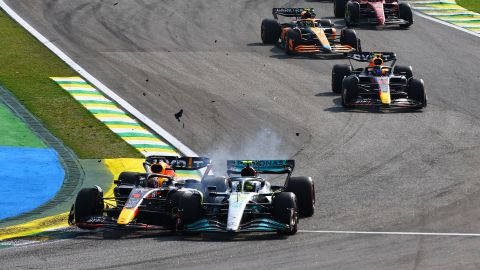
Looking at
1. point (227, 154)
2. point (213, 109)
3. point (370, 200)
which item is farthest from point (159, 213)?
point (213, 109)

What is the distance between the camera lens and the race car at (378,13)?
5088 cm

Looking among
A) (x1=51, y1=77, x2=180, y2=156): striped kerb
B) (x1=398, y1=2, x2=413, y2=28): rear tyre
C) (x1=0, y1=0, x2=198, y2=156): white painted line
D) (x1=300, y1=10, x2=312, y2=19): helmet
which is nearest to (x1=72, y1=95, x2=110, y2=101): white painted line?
(x1=51, y1=77, x2=180, y2=156): striped kerb

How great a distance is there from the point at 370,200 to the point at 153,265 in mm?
7095

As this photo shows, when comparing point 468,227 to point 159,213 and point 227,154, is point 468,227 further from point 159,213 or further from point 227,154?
point 227,154

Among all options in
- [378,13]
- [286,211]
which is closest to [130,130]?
[286,211]

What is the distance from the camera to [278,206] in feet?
78.0

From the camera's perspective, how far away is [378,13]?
50938mm

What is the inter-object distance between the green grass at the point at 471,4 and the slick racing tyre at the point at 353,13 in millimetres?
7703

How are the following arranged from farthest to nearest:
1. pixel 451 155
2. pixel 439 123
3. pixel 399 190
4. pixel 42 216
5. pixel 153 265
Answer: pixel 439 123
pixel 451 155
pixel 399 190
pixel 42 216
pixel 153 265

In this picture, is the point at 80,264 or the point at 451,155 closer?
the point at 80,264

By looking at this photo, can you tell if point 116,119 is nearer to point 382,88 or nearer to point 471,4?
point 382,88

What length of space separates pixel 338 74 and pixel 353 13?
12.0 meters

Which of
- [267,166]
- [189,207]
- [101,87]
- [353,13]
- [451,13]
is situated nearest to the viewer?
[189,207]

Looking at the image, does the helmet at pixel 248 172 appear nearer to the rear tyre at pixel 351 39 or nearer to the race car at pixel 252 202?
the race car at pixel 252 202
